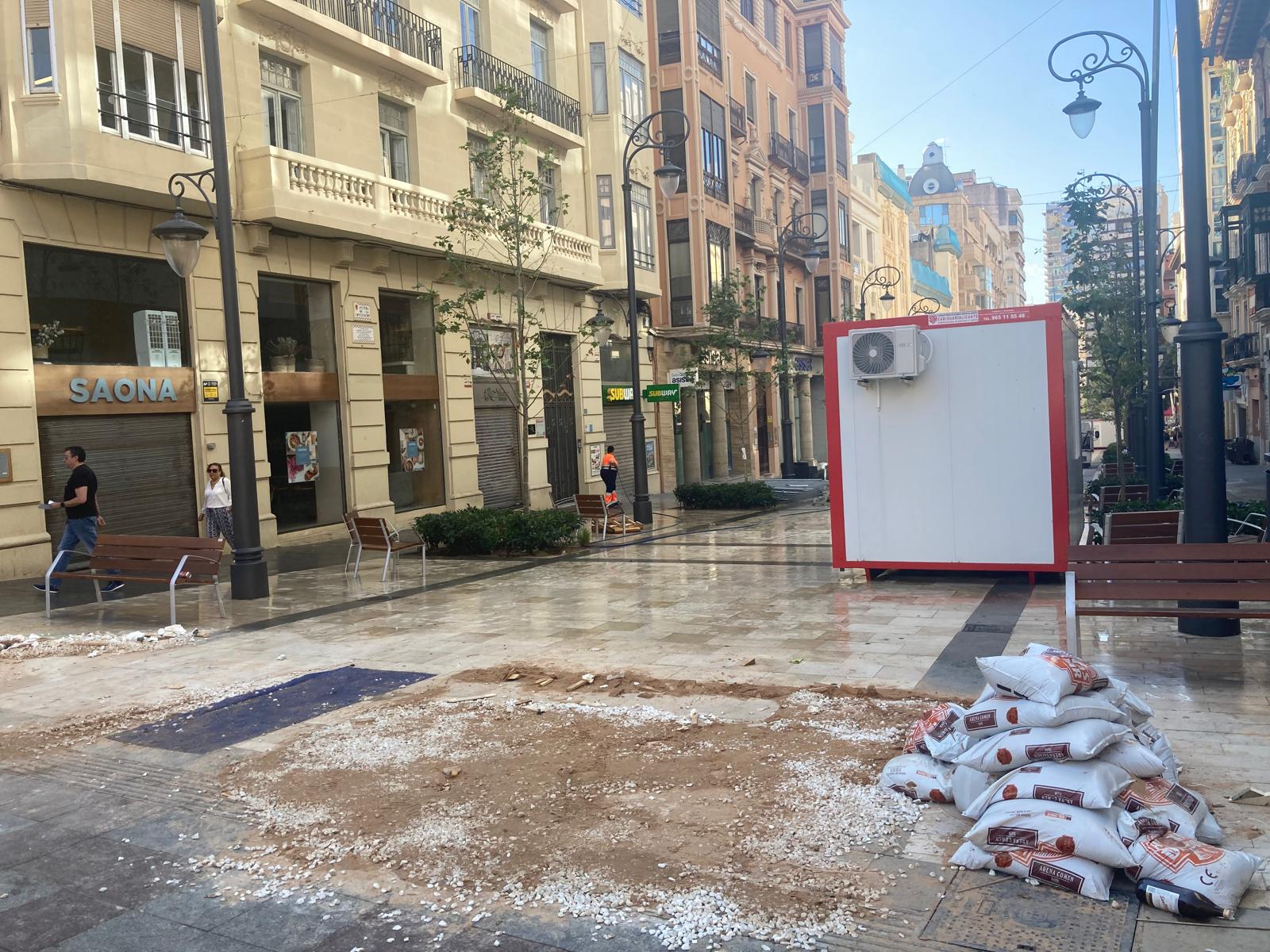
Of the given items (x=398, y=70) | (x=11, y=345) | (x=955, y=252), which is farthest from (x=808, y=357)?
(x=955, y=252)

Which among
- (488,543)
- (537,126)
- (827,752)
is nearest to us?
(827,752)

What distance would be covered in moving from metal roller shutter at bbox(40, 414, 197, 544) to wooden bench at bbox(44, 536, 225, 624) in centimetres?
390

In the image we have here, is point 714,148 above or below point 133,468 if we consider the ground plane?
above

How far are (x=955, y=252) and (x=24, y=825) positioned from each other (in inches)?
4306

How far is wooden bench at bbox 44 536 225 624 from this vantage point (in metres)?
10.2

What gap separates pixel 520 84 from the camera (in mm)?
23078

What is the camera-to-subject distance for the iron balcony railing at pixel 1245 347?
42.7 metres

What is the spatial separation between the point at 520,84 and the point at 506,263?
437 centimetres

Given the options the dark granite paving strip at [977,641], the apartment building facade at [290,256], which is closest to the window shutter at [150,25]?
the apartment building facade at [290,256]

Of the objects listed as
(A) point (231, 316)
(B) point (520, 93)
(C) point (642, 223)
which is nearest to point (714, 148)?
(C) point (642, 223)

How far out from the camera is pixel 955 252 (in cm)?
10550

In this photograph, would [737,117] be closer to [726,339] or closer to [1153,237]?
[726,339]

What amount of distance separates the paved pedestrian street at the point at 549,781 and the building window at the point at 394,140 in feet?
43.2

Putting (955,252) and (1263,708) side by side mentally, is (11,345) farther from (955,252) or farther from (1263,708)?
(955,252)
